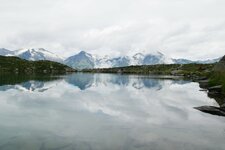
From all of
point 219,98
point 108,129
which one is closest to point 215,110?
point 219,98

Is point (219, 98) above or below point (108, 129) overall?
above

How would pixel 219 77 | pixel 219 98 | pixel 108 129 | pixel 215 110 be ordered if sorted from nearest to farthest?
pixel 108 129 → pixel 215 110 → pixel 219 98 → pixel 219 77

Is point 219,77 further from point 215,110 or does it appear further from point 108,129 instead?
point 108,129

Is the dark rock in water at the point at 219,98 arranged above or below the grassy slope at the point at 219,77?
below

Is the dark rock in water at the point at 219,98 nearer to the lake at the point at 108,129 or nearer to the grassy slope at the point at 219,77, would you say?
the grassy slope at the point at 219,77

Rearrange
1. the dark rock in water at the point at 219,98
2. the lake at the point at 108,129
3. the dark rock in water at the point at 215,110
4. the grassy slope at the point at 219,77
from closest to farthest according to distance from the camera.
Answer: the lake at the point at 108,129, the dark rock in water at the point at 215,110, the dark rock in water at the point at 219,98, the grassy slope at the point at 219,77

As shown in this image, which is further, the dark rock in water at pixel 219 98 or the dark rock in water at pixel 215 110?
the dark rock in water at pixel 219 98

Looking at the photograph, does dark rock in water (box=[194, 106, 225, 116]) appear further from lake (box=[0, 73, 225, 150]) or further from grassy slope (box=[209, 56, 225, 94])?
grassy slope (box=[209, 56, 225, 94])

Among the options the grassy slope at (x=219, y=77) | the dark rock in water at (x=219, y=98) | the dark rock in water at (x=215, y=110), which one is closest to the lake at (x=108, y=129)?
the dark rock in water at (x=215, y=110)

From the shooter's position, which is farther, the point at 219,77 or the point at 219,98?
the point at 219,77

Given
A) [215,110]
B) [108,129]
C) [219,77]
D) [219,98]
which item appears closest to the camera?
[108,129]

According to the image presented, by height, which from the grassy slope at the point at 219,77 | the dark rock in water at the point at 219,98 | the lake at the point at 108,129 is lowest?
the lake at the point at 108,129

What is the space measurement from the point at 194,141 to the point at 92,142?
1161 centimetres

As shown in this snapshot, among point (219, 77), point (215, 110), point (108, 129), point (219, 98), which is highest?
point (219, 77)
